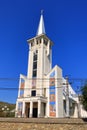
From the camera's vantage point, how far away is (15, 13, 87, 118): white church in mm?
39656

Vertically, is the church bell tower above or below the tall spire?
below

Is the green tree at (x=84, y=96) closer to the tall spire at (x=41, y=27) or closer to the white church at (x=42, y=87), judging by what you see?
the white church at (x=42, y=87)

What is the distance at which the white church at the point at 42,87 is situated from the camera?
39.7 m

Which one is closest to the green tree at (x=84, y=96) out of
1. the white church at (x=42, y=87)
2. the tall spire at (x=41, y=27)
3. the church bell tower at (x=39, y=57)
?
the white church at (x=42, y=87)

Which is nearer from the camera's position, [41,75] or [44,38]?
[41,75]

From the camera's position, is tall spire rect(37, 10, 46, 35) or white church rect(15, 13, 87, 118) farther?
tall spire rect(37, 10, 46, 35)

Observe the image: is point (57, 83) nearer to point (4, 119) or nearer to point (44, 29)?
point (44, 29)

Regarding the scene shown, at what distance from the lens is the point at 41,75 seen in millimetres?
44156

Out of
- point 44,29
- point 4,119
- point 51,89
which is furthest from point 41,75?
point 4,119

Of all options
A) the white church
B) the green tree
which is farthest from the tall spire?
the green tree

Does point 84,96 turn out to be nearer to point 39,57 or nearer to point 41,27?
point 39,57

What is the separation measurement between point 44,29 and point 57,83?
19.3 metres

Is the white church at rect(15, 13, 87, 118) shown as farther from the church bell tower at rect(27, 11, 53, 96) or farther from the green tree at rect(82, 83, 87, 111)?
the green tree at rect(82, 83, 87, 111)

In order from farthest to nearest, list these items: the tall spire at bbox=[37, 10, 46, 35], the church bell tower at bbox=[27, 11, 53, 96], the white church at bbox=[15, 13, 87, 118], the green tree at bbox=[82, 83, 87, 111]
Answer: the tall spire at bbox=[37, 10, 46, 35], the church bell tower at bbox=[27, 11, 53, 96], the white church at bbox=[15, 13, 87, 118], the green tree at bbox=[82, 83, 87, 111]
